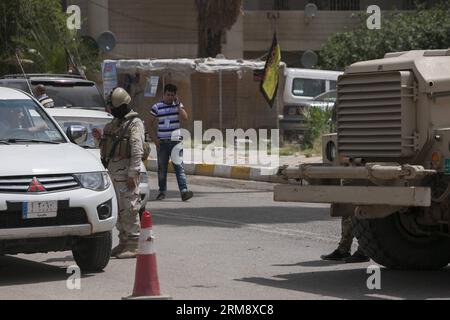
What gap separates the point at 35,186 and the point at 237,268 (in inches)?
85.4

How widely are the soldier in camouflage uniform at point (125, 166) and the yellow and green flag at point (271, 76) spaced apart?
14.8m

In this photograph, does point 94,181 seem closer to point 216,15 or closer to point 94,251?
point 94,251

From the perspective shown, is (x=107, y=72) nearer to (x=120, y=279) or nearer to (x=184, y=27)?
(x=184, y=27)

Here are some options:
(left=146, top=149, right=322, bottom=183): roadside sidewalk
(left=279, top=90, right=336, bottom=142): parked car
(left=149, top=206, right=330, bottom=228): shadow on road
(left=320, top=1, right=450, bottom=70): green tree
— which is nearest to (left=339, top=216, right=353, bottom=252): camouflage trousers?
(left=149, top=206, right=330, bottom=228): shadow on road

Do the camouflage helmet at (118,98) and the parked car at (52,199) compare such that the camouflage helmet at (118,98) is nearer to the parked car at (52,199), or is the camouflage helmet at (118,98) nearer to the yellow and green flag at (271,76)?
the parked car at (52,199)

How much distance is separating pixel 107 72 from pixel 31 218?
1928 cm

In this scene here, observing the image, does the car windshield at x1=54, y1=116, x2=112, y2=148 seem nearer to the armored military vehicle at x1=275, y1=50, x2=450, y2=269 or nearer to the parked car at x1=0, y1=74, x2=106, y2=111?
the parked car at x1=0, y1=74, x2=106, y2=111

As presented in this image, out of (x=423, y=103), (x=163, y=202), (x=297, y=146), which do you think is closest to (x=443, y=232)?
(x=423, y=103)

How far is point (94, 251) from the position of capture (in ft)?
33.7

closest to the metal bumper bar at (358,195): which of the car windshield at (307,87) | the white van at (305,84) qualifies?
the white van at (305,84)

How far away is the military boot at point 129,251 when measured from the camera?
11.4m

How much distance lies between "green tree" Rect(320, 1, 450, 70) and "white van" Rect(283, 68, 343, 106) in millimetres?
5361

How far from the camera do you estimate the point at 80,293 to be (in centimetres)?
914

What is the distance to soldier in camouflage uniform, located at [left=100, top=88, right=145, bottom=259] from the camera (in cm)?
1131
